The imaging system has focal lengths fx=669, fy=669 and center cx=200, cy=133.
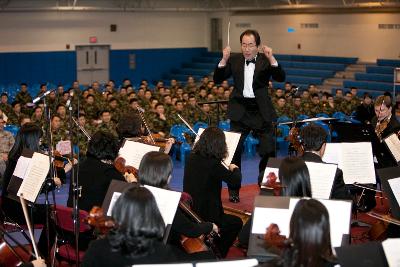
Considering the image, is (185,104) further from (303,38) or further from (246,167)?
(303,38)

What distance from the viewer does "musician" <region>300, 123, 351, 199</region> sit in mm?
5648

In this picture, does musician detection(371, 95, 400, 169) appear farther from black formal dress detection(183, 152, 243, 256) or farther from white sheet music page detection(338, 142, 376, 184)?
black formal dress detection(183, 152, 243, 256)

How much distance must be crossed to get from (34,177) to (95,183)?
53cm

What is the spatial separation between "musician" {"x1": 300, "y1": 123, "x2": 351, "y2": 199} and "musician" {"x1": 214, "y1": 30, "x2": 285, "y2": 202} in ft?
6.18

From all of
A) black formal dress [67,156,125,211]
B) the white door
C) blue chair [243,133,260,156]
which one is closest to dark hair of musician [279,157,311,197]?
black formal dress [67,156,125,211]

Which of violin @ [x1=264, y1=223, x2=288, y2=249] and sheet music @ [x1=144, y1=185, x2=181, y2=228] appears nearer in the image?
violin @ [x1=264, y1=223, x2=288, y2=249]

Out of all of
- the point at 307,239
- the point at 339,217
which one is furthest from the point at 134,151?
the point at 307,239

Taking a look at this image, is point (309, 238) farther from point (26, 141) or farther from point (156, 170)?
point (26, 141)

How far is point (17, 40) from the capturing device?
909 inches

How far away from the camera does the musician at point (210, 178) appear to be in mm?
6094

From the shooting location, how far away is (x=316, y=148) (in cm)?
584

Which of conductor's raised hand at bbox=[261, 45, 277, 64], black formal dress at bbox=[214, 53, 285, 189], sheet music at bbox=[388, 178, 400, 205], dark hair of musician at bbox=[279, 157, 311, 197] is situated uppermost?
conductor's raised hand at bbox=[261, 45, 277, 64]

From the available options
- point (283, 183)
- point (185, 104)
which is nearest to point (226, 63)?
point (283, 183)

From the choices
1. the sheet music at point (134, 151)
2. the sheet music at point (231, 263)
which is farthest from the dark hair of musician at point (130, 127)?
the sheet music at point (231, 263)
